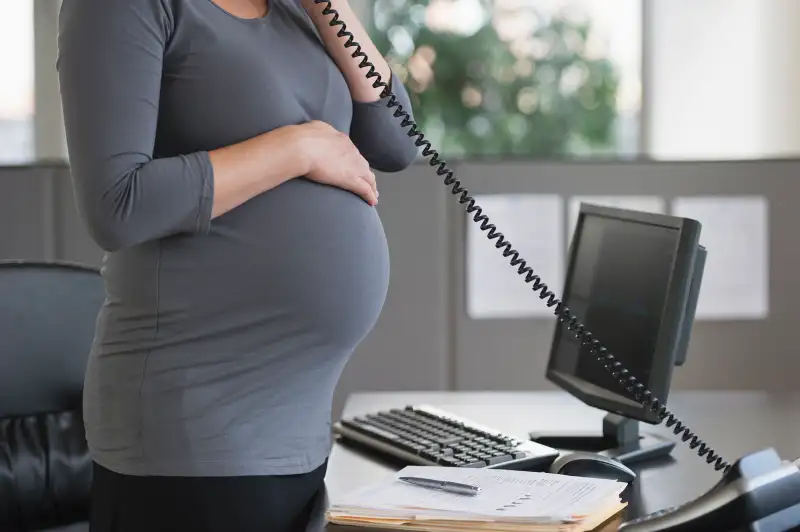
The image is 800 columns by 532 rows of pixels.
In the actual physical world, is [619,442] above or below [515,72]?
below

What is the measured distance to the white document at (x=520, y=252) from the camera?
261 cm

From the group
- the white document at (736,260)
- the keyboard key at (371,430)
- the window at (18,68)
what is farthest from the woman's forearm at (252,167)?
the window at (18,68)

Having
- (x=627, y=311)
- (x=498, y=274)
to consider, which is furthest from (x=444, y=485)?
(x=498, y=274)

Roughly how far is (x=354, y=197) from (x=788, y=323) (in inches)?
66.4

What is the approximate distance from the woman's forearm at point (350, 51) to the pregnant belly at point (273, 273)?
185 mm

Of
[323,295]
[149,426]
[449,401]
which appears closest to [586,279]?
[449,401]

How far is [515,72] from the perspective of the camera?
3.95 meters

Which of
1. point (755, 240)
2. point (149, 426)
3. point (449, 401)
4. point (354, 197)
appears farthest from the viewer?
point (755, 240)

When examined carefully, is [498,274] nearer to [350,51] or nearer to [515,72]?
[350,51]

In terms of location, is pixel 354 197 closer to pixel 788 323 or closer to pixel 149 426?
pixel 149 426

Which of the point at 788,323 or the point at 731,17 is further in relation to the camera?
the point at 731,17

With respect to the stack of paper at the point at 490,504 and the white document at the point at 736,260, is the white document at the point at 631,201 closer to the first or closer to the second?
the white document at the point at 736,260

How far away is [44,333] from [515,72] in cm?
264

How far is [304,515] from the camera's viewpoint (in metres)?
1.17
